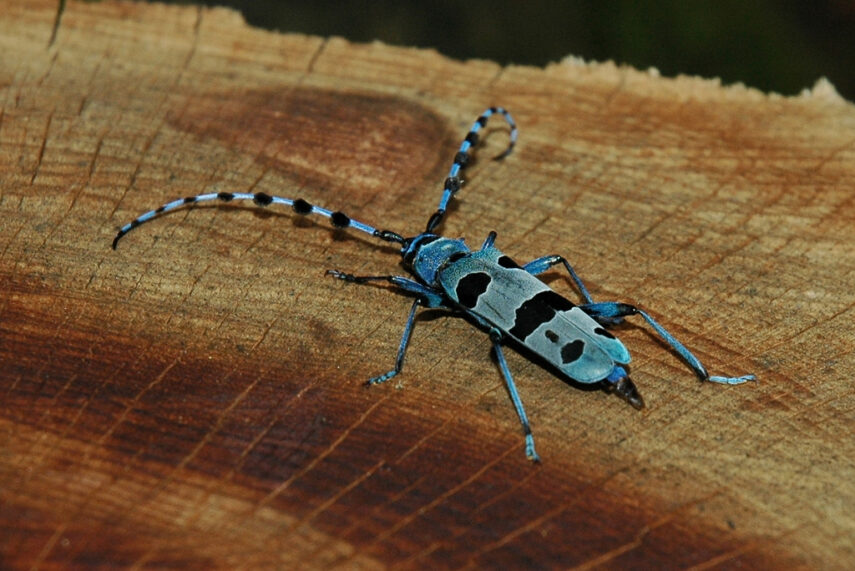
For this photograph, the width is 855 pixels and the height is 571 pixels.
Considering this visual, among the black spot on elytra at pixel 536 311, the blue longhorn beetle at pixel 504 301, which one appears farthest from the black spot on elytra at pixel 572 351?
the black spot on elytra at pixel 536 311

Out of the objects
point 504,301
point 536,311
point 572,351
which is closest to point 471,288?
point 504,301

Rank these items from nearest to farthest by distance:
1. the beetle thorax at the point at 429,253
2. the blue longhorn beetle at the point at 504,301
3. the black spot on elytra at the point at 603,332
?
1. the blue longhorn beetle at the point at 504,301
2. the black spot on elytra at the point at 603,332
3. the beetle thorax at the point at 429,253

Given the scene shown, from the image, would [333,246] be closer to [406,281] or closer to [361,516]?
[406,281]

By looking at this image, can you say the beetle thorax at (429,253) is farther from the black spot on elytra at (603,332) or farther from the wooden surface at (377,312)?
the black spot on elytra at (603,332)

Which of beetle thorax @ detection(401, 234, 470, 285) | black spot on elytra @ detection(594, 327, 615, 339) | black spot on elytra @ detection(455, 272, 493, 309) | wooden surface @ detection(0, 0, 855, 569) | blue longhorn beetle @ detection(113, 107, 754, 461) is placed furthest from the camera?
beetle thorax @ detection(401, 234, 470, 285)

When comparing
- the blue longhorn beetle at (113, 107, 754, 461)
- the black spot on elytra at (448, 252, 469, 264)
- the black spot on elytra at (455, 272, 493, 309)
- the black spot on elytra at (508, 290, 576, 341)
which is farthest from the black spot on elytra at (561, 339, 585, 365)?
the black spot on elytra at (448, 252, 469, 264)

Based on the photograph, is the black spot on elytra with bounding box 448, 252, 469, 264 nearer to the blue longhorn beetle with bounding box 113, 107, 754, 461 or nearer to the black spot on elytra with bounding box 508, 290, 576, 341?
the blue longhorn beetle with bounding box 113, 107, 754, 461
